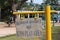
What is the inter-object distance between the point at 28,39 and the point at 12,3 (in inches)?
938

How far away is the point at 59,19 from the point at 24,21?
29773 mm

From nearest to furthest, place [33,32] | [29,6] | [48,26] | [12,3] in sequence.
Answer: [48,26], [33,32], [12,3], [29,6]

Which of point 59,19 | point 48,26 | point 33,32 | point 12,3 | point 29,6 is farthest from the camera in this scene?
point 29,6

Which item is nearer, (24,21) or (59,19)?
(24,21)

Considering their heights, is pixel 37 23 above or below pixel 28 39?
above

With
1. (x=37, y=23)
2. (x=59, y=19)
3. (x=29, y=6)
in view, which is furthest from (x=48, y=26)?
(x=29, y=6)

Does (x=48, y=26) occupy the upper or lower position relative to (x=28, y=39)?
upper

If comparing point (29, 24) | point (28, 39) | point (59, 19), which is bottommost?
point (59, 19)

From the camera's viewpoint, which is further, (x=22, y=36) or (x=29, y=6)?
(x=29, y=6)

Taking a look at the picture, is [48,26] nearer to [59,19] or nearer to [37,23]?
[37,23]

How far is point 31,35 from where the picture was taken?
4508 millimetres

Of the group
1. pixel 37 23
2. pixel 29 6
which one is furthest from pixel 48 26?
pixel 29 6

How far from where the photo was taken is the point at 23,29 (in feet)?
14.9

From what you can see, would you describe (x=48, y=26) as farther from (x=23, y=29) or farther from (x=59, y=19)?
(x=59, y=19)
